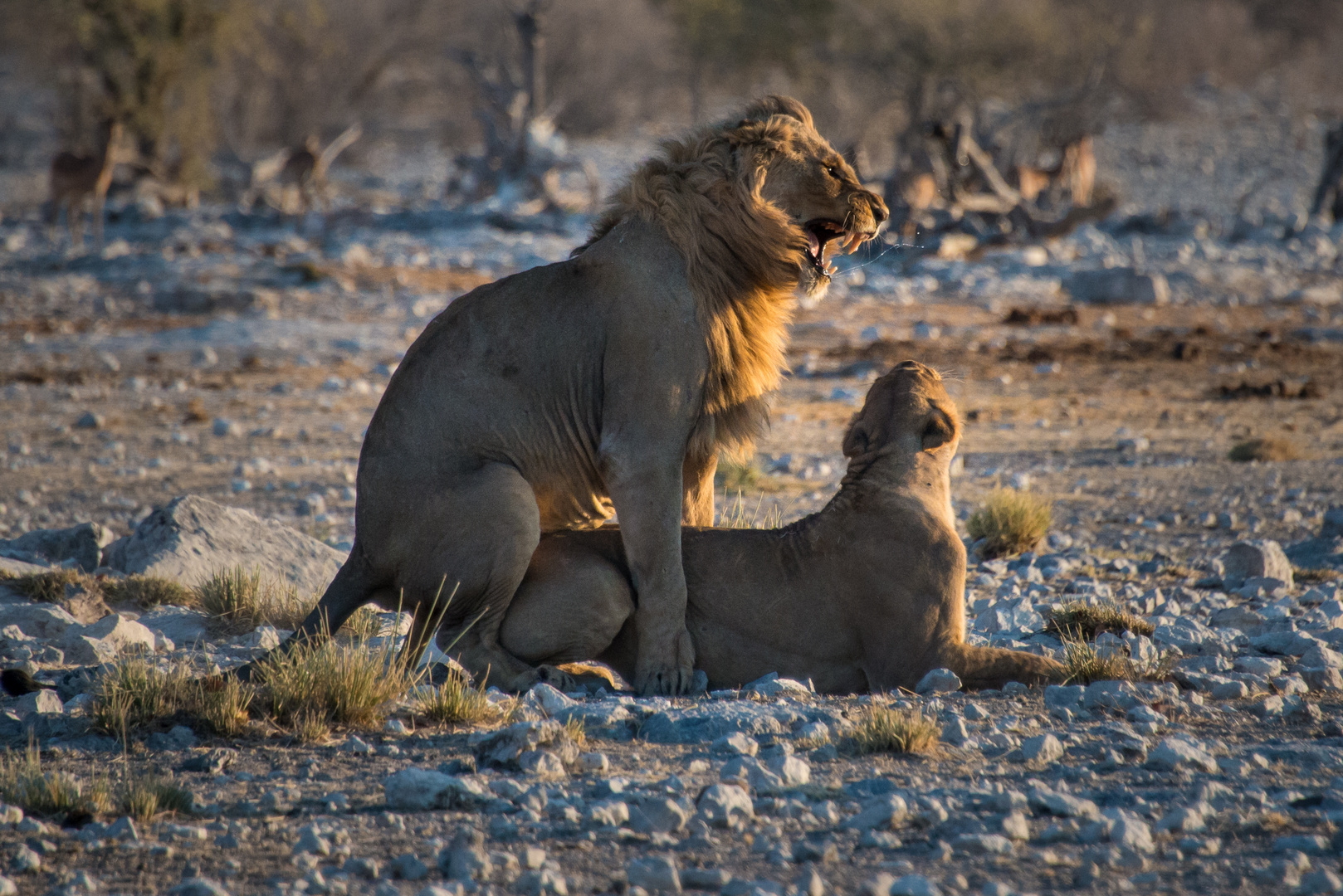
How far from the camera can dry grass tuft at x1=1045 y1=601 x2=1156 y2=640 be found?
6.25 meters

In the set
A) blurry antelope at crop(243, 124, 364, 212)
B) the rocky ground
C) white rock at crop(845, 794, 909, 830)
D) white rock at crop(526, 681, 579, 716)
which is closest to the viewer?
the rocky ground

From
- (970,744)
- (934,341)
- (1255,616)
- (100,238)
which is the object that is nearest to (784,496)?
(1255,616)

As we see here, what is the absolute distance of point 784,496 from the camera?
1013 cm

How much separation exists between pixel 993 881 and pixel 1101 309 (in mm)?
18539

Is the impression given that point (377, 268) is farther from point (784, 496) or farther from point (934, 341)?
point (784, 496)

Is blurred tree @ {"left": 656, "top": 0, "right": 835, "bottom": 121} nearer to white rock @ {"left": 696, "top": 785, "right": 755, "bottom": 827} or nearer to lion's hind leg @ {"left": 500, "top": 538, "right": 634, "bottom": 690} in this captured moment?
lion's hind leg @ {"left": 500, "top": 538, "right": 634, "bottom": 690}

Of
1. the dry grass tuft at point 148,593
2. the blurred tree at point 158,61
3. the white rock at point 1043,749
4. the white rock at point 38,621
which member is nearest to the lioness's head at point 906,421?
the white rock at point 1043,749

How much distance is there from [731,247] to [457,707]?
2321 millimetres

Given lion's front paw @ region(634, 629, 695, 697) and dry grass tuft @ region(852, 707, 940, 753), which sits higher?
dry grass tuft @ region(852, 707, 940, 753)

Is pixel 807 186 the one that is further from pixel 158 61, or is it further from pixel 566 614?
pixel 158 61

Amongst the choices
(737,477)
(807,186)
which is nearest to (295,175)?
(737,477)

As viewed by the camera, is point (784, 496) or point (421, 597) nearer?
point (421, 597)

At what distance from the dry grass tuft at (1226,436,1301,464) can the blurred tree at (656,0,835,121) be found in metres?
36.6

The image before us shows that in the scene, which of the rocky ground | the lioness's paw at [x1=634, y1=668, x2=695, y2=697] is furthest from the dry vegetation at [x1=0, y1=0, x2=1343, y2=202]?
the lioness's paw at [x1=634, y1=668, x2=695, y2=697]
